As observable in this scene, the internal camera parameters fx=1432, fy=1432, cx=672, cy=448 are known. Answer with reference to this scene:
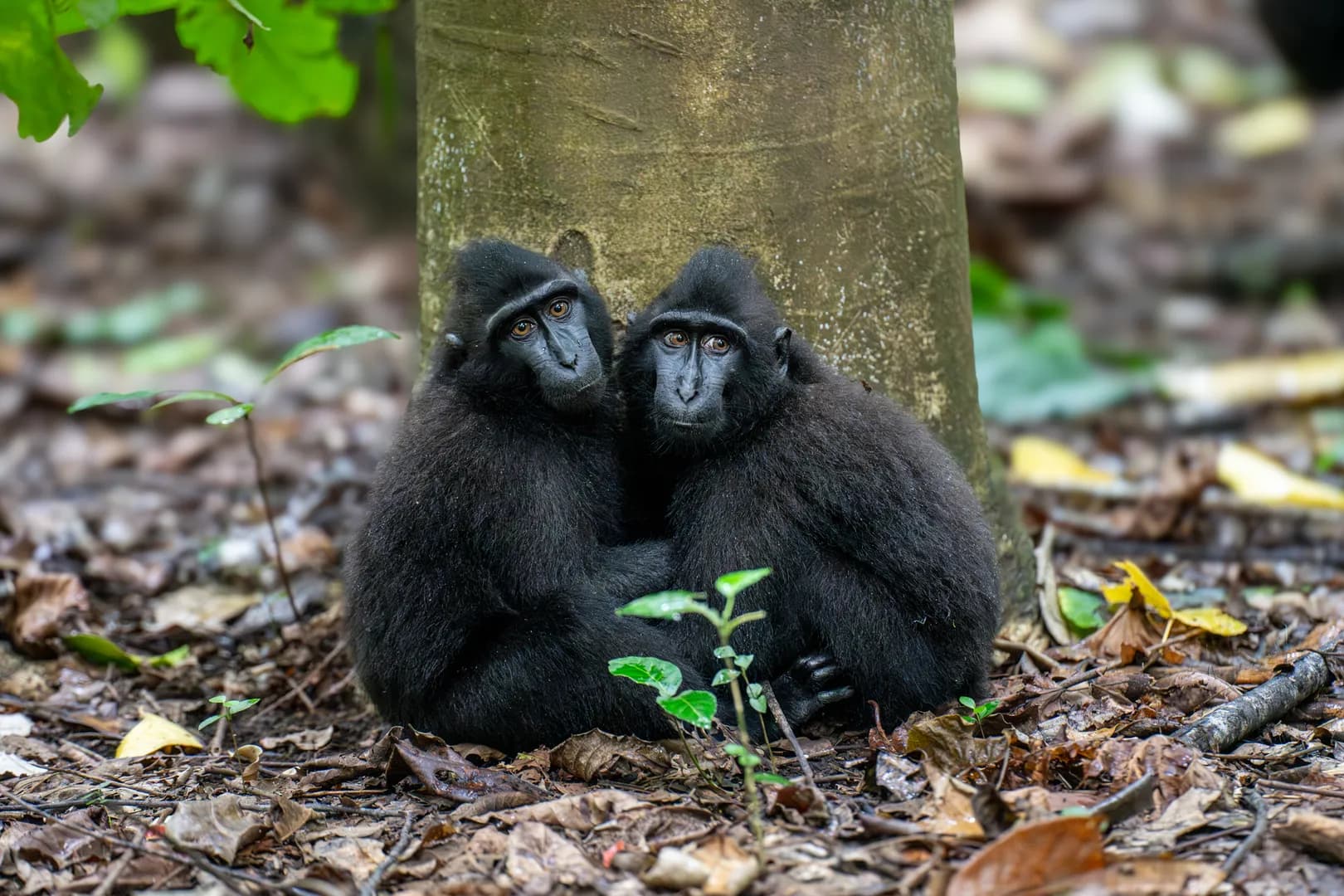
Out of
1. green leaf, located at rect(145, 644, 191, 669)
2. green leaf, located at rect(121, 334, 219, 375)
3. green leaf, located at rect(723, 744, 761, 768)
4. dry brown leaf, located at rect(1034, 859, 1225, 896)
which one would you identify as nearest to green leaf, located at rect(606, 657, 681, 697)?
green leaf, located at rect(723, 744, 761, 768)

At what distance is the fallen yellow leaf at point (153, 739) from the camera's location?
5.10 metres

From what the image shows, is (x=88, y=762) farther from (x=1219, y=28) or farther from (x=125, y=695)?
(x=1219, y=28)

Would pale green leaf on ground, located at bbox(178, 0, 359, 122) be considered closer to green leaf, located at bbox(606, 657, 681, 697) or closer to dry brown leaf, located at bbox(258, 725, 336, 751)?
dry brown leaf, located at bbox(258, 725, 336, 751)

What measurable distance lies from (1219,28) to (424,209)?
50.0ft

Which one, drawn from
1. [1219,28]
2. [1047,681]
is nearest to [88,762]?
[1047,681]

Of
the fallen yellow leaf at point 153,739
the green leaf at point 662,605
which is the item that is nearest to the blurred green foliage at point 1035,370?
Answer: the fallen yellow leaf at point 153,739

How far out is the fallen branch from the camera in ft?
14.5

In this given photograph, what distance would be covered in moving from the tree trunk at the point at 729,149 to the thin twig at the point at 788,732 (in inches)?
54.5

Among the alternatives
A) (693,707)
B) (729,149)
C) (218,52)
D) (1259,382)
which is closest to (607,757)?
(693,707)

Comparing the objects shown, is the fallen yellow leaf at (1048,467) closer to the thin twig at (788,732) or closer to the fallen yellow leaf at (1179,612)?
the fallen yellow leaf at (1179,612)

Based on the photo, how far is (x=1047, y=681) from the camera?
523 cm

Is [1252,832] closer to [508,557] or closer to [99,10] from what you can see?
[508,557]

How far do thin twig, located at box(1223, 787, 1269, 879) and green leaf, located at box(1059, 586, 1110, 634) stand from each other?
181 centimetres

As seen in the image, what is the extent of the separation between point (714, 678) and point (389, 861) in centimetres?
102
